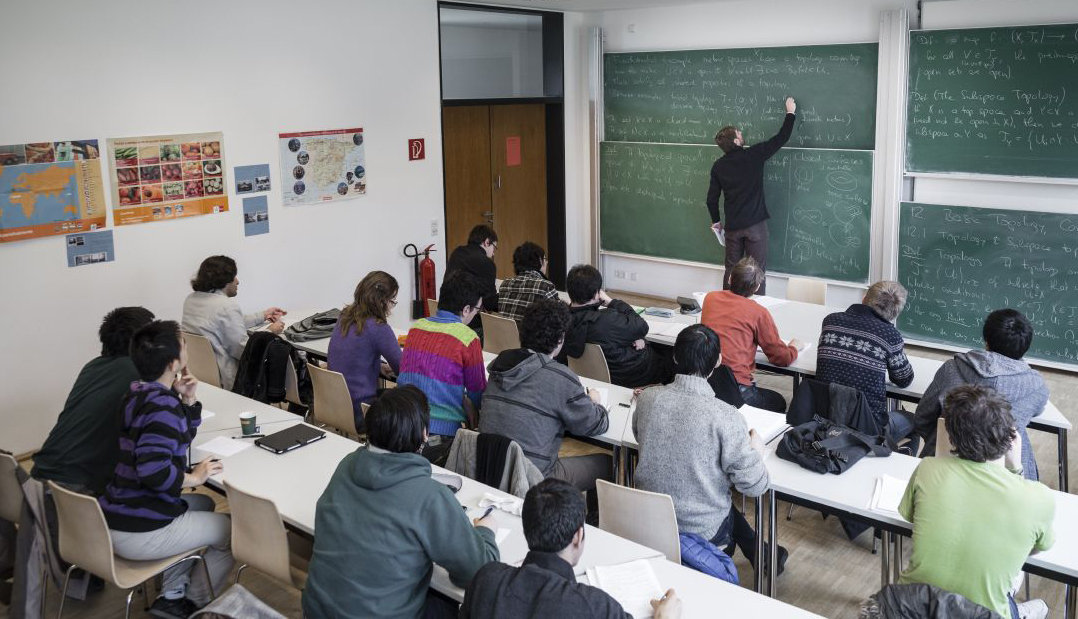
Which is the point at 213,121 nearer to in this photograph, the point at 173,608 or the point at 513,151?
the point at 513,151

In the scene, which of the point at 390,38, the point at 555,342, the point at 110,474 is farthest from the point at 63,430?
the point at 390,38

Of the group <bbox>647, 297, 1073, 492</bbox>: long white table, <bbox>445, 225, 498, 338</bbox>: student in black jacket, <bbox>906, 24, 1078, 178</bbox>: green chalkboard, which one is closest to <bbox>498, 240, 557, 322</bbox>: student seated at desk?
<bbox>445, 225, 498, 338</bbox>: student in black jacket

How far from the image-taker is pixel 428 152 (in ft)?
26.6

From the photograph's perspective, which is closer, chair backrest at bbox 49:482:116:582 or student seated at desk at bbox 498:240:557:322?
chair backrest at bbox 49:482:116:582

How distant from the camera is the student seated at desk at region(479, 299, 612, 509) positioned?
147 inches

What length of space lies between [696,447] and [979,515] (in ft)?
3.08

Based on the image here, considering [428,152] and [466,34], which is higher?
[466,34]

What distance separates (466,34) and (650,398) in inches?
232

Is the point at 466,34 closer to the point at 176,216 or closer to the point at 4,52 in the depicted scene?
the point at 176,216

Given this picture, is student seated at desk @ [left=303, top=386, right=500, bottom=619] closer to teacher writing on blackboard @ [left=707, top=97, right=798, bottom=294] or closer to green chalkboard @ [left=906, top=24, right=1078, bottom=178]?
teacher writing on blackboard @ [left=707, top=97, right=798, bottom=294]

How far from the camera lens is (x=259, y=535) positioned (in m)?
3.28

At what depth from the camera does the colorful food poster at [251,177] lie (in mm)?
6758

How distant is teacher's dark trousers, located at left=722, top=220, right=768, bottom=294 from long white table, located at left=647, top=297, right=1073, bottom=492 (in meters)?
1.97

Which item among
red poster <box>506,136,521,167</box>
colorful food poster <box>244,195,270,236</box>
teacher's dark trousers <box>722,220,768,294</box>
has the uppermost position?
red poster <box>506,136,521,167</box>
